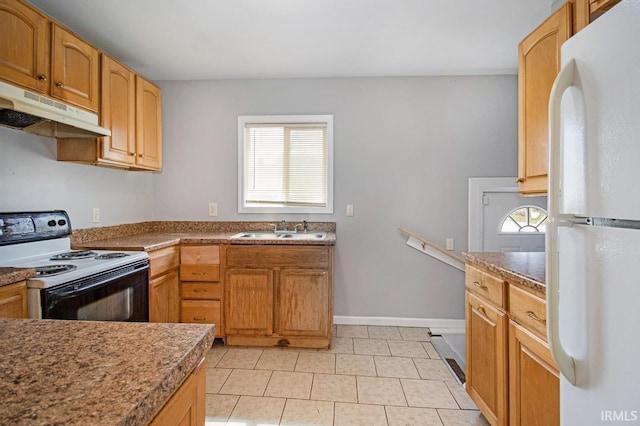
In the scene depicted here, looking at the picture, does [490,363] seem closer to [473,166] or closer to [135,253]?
[473,166]

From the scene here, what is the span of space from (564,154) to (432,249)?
2.26m

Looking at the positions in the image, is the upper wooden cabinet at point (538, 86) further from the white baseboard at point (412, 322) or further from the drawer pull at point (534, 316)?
the white baseboard at point (412, 322)

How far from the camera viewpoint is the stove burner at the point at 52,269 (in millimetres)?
1508

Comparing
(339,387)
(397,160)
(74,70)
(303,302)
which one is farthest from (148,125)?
(339,387)

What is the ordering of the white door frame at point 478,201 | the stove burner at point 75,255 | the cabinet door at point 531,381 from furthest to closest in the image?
the white door frame at point 478,201 < the stove burner at point 75,255 < the cabinet door at point 531,381

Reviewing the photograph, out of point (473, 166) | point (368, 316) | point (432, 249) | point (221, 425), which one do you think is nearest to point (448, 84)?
point (473, 166)

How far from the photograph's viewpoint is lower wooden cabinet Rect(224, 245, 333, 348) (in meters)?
2.54

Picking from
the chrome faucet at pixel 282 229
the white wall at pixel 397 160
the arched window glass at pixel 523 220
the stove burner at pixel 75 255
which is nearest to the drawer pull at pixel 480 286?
the white wall at pixel 397 160

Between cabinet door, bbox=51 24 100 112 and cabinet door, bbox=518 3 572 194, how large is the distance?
267 centimetres

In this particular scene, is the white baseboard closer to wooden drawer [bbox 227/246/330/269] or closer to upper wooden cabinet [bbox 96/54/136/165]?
wooden drawer [bbox 227/246/330/269]

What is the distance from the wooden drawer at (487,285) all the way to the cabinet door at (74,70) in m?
2.66

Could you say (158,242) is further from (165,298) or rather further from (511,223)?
(511,223)

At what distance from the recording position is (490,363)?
1559 mm

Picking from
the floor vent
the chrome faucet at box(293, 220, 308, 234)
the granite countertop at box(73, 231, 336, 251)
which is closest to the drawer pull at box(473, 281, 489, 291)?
the floor vent
